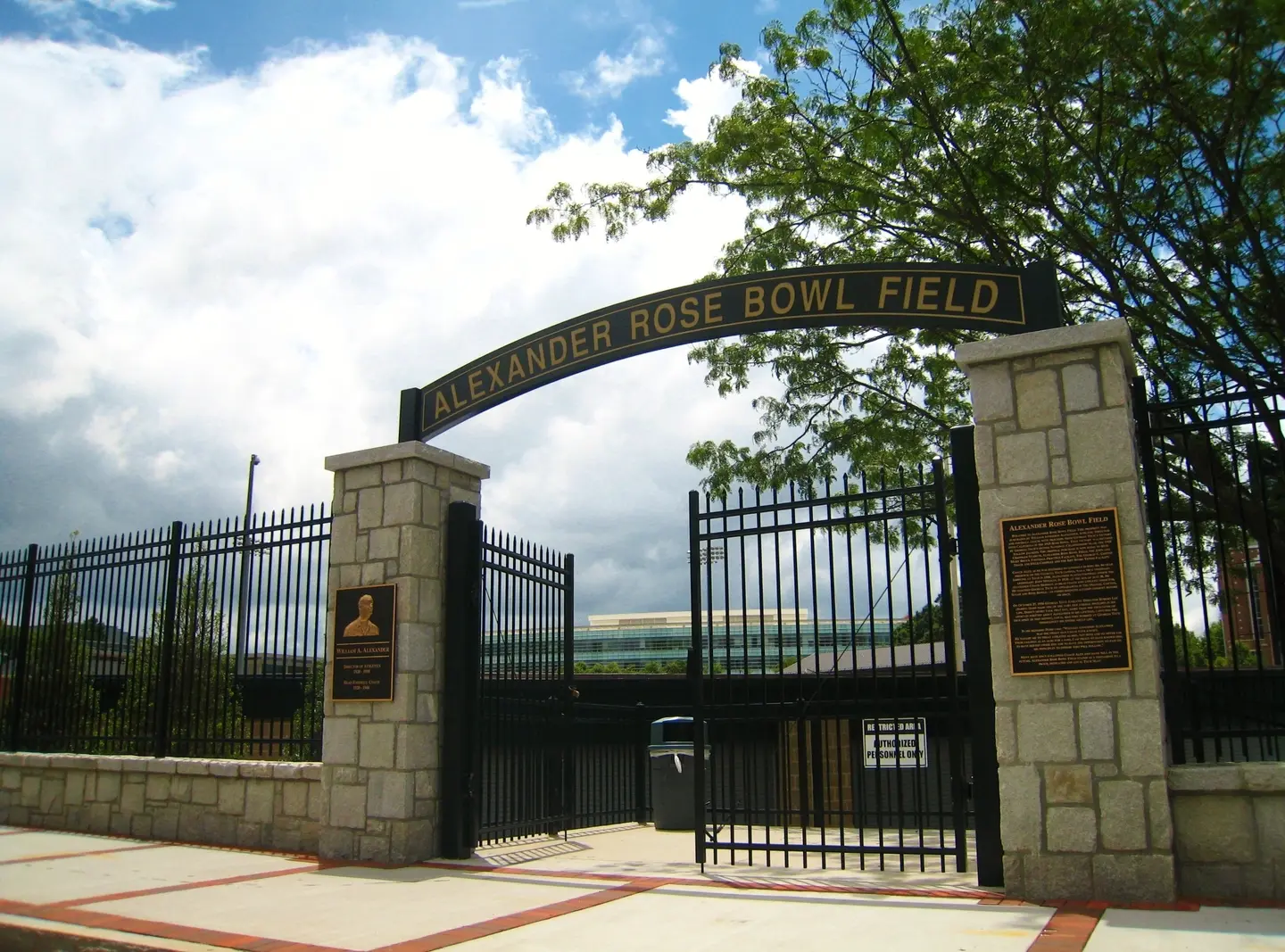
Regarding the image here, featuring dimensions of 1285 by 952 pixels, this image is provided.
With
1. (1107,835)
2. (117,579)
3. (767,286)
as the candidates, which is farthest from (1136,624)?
(117,579)

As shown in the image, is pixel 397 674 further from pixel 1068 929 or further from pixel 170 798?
pixel 1068 929

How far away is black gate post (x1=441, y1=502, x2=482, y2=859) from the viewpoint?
836cm

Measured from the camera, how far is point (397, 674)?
834 cm

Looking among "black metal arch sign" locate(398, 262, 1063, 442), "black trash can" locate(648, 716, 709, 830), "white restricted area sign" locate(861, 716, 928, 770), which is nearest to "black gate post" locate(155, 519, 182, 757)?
"black metal arch sign" locate(398, 262, 1063, 442)

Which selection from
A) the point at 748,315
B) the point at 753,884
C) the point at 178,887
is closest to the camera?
the point at 753,884

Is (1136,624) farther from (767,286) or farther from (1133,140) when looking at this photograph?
(1133,140)

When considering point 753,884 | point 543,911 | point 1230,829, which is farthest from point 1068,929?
point 543,911

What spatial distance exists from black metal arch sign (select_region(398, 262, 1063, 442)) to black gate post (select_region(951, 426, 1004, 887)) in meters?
1.08

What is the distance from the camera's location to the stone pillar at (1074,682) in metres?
5.95

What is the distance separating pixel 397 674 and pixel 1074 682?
5.00 meters

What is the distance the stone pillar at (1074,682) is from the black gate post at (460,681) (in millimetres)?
4157

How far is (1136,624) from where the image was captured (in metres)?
6.05

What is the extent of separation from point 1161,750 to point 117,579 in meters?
9.55

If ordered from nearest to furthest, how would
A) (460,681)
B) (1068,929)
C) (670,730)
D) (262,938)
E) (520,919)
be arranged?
(1068,929)
(262,938)
(520,919)
(460,681)
(670,730)
